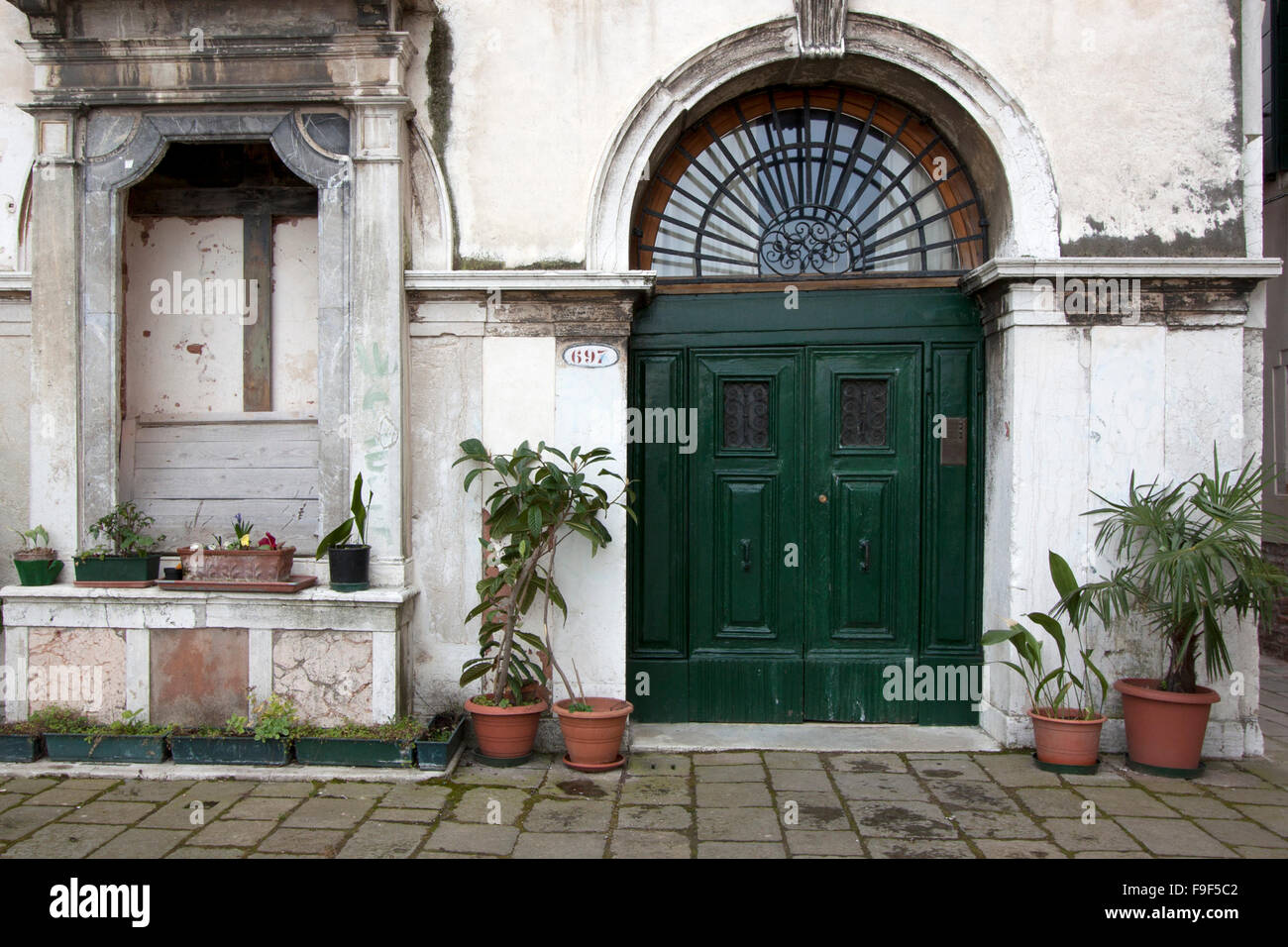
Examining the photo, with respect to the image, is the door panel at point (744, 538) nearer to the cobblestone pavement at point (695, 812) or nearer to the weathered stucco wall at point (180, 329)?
the cobblestone pavement at point (695, 812)

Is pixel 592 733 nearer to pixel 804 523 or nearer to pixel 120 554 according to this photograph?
pixel 804 523

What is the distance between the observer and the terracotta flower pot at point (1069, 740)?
220 inches

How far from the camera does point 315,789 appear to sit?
531 centimetres

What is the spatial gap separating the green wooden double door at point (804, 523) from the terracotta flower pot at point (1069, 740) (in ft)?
2.52

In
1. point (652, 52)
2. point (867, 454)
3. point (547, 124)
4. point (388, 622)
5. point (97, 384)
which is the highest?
point (652, 52)

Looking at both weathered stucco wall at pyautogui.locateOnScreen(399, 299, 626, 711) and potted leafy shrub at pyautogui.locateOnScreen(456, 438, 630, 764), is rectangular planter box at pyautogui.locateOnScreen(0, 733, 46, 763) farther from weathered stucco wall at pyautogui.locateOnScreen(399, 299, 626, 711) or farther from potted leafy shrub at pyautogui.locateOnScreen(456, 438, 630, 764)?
potted leafy shrub at pyautogui.locateOnScreen(456, 438, 630, 764)

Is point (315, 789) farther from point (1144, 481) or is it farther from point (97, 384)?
point (1144, 481)

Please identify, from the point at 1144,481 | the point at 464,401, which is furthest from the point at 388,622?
the point at 1144,481

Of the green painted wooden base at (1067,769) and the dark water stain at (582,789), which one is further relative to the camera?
the green painted wooden base at (1067,769)

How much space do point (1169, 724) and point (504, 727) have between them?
3.52m

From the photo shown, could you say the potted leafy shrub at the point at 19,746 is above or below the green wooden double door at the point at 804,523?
below

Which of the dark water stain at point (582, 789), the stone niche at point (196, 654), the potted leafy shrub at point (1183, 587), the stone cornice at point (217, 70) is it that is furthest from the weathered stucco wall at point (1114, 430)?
the stone cornice at point (217, 70)

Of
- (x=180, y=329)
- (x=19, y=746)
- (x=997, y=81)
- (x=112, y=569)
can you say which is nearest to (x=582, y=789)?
(x=112, y=569)

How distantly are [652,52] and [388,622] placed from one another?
3.53 meters
